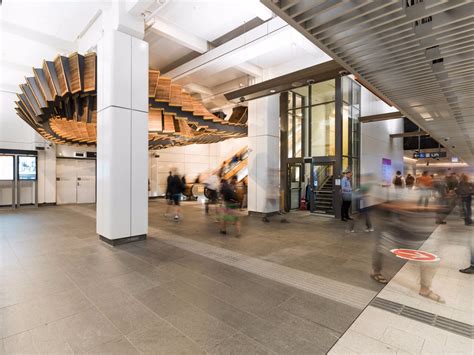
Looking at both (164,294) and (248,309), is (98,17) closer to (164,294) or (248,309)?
(164,294)

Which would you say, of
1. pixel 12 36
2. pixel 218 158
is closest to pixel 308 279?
pixel 12 36

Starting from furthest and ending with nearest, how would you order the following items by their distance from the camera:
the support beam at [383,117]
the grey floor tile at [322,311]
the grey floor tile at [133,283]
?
the support beam at [383,117], the grey floor tile at [133,283], the grey floor tile at [322,311]

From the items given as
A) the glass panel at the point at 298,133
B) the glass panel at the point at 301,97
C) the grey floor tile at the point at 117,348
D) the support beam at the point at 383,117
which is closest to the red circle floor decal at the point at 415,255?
the grey floor tile at the point at 117,348

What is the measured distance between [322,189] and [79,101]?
10293 mm

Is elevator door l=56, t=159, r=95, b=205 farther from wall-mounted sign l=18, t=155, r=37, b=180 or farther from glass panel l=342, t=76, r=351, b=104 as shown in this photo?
glass panel l=342, t=76, r=351, b=104

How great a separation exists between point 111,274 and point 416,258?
17.1 feet

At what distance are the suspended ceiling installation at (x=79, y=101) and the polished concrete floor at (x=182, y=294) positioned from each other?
353 cm

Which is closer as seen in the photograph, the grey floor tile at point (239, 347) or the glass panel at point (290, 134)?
the grey floor tile at point (239, 347)

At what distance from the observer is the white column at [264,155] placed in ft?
32.3

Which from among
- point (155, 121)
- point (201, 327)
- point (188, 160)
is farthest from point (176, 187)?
point (188, 160)

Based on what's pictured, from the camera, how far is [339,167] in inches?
373

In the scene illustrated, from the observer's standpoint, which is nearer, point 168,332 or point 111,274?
point 168,332

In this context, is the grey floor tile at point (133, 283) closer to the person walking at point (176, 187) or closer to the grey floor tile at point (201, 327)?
the grey floor tile at point (201, 327)

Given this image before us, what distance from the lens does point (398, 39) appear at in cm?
287
